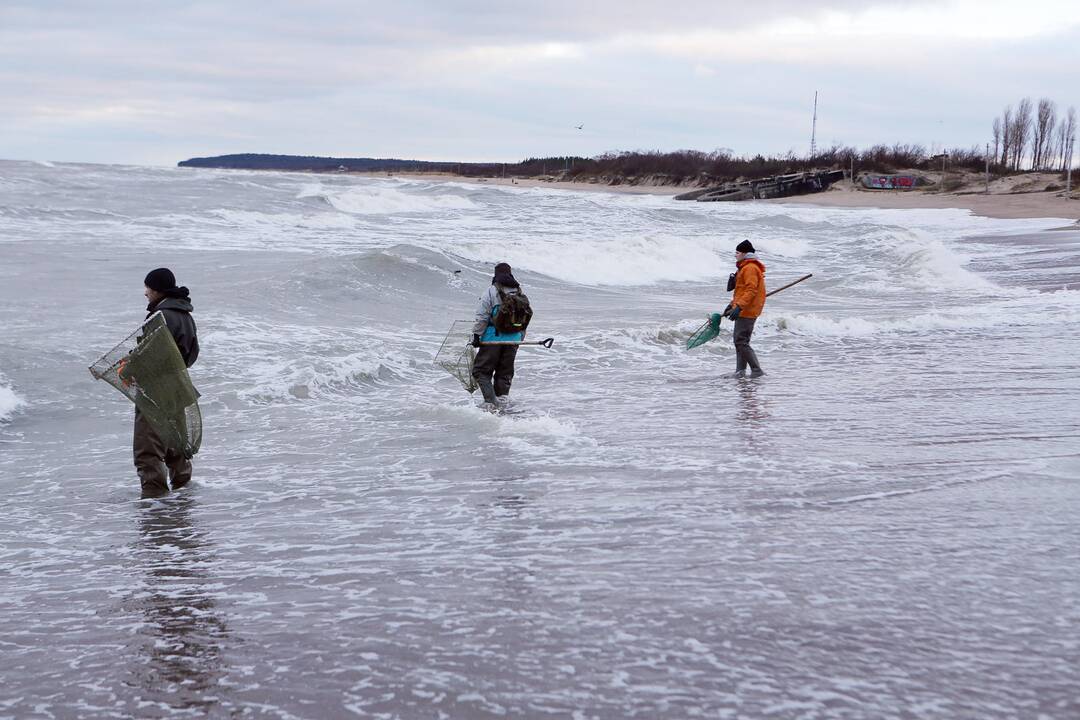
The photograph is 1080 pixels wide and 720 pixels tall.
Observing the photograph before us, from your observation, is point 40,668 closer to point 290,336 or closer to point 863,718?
point 863,718

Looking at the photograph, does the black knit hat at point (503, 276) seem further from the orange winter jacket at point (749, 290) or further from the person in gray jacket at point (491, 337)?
the orange winter jacket at point (749, 290)

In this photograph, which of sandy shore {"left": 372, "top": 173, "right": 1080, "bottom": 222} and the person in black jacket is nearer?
the person in black jacket

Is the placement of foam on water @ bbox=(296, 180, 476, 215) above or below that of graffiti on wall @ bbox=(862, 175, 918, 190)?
below

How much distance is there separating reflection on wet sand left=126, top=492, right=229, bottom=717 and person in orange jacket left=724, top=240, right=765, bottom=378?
23.8ft

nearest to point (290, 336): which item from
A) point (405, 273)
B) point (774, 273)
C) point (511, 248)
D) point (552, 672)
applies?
point (405, 273)

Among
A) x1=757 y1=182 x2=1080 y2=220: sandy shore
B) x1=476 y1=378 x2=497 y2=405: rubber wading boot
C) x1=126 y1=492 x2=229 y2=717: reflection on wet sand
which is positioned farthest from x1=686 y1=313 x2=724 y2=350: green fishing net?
x1=757 y1=182 x2=1080 y2=220: sandy shore

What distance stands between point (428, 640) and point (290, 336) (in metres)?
10.6

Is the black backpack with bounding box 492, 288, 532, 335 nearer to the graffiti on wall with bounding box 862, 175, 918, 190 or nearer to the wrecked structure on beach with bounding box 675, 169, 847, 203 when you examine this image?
the wrecked structure on beach with bounding box 675, 169, 847, 203

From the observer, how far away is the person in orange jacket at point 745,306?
12.4m

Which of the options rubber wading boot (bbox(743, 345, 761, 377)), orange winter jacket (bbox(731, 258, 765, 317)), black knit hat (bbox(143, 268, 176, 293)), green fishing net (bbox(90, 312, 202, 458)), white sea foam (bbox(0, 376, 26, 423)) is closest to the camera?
green fishing net (bbox(90, 312, 202, 458))

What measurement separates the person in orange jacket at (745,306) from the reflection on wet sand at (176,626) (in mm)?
7240

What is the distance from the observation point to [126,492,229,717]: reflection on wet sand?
420 cm

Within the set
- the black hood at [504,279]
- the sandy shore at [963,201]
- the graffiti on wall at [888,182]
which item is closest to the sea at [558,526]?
the black hood at [504,279]

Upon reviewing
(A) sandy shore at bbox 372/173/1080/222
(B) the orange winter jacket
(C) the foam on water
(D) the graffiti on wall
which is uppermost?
(D) the graffiti on wall
